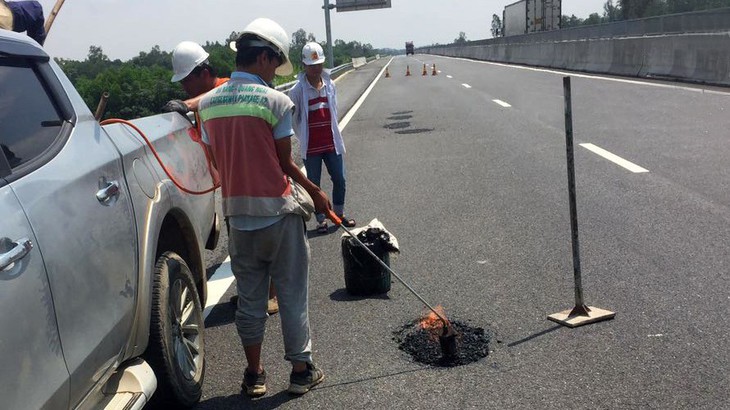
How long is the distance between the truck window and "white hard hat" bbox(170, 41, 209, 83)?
6.36 feet

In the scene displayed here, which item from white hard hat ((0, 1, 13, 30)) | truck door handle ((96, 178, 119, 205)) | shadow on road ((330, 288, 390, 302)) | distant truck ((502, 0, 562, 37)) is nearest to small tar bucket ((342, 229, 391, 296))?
shadow on road ((330, 288, 390, 302))

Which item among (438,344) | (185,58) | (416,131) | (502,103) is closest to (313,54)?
(185,58)

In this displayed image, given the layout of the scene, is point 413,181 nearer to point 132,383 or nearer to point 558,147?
point 558,147

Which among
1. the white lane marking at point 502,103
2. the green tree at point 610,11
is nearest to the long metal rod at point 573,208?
the white lane marking at point 502,103

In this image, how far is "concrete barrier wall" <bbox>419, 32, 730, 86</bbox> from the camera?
17.7 meters

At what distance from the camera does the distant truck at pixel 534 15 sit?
1950 inches

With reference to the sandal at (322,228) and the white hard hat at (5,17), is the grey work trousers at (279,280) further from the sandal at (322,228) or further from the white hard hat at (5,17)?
the sandal at (322,228)

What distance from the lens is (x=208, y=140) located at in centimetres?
377

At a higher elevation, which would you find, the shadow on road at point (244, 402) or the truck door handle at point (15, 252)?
the truck door handle at point (15, 252)

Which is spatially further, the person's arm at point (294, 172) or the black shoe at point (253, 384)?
the black shoe at point (253, 384)

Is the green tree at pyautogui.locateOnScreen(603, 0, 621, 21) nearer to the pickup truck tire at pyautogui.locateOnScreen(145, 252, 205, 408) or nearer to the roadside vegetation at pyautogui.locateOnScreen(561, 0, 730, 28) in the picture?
the roadside vegetation at pyautogui.locateOnScreen(561, 0, 730, 28)

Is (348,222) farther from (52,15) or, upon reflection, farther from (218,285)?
(52,15)

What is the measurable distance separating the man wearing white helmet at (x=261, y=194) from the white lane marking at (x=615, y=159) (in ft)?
20.0

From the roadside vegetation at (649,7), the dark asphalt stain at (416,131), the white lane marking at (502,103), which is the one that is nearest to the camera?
the dark asphalt stain at (416,131)
